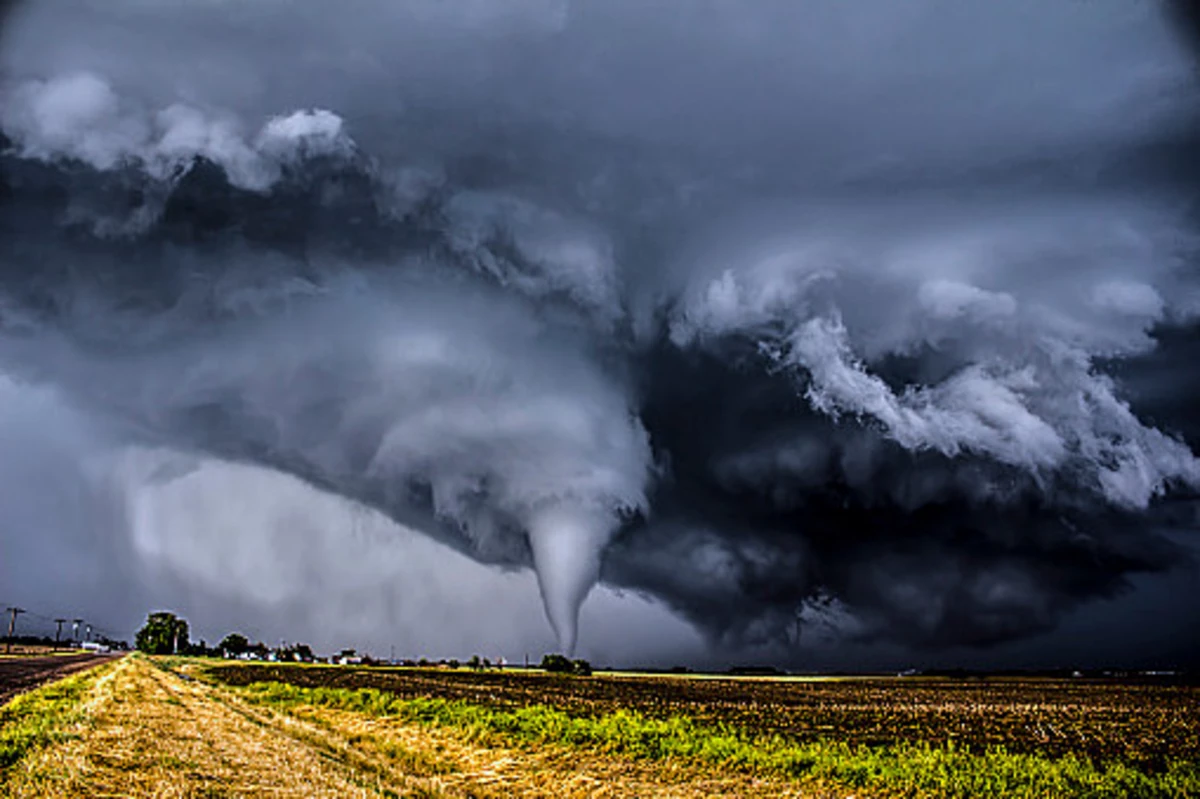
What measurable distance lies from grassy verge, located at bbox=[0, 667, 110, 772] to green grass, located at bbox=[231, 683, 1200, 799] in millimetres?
12645

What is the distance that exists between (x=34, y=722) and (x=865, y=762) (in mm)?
27131

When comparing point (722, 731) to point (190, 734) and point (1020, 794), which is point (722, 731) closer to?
point (1020, 794)

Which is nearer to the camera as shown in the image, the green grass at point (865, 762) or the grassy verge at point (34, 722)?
the green grass at point (865, 762)

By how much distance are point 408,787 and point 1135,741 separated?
33.4 metres

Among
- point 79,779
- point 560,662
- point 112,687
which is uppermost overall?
point 79,779

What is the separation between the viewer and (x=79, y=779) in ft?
51.9

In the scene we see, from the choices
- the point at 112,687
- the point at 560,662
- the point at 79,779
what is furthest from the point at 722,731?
the point at 560,662

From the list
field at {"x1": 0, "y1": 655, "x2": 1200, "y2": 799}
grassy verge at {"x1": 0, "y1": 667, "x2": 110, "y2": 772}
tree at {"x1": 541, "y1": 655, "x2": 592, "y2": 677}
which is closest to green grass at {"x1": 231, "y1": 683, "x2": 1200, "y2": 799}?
field at {"x1": 0, "y1": 655, "x2": 1200, "y2": 799}

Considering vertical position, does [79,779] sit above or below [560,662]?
above

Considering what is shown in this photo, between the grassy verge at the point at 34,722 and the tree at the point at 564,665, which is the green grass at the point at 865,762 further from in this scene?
→ the tree at the point at 564,665

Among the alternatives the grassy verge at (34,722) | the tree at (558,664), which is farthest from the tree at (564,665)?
the grassy verge at (34,722)

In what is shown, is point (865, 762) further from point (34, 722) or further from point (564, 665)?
point (564, 665)

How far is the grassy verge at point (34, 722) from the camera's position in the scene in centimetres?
1945

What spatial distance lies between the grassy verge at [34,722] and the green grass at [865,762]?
12645 millimetres
